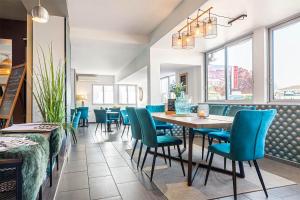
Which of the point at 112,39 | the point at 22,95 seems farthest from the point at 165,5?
the point at 22,95

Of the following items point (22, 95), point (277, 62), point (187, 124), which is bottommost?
point (187, 124)

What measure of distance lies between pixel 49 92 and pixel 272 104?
3505 millimetres

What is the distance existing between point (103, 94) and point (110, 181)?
8.97 meters

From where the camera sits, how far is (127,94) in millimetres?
11469

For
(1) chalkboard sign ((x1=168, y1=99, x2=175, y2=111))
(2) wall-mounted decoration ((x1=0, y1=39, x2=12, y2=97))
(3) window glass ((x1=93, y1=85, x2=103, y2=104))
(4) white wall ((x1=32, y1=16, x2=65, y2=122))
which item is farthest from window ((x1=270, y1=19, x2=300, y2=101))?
(3) window glass ((x1=93, y1=85, x2=103, y2=104))

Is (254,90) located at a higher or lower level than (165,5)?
lower

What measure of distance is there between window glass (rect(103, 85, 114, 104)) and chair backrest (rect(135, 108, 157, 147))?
8780mm

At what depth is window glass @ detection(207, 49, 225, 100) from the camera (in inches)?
200

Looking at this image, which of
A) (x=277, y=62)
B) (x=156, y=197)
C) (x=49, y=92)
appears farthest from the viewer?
(x=277, y=62)

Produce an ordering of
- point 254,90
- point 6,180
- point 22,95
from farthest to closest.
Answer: point 254,90, point 22,95, point 6,180

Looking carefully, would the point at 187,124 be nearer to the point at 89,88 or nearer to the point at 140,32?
the point at 140,32

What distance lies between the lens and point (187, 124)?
82.8 inches

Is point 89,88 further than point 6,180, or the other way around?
point 89,88

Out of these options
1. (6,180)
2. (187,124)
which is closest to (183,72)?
(187,124)
